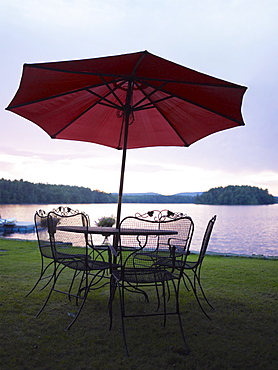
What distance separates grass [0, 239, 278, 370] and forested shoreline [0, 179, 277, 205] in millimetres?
21282

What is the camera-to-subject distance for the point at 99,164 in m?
40.4

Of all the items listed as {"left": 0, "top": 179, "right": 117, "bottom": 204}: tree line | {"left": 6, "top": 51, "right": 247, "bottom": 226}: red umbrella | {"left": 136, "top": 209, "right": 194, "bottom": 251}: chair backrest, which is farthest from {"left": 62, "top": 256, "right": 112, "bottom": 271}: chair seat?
{"left": 0, "top": 179, "right": 117, "bottom": 204}: tree line

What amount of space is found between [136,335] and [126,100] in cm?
237

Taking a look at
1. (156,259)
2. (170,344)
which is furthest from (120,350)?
(156,259)

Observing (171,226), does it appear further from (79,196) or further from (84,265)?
(79,196)

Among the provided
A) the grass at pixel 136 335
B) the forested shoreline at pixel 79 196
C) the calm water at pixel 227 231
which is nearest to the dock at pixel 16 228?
the calm water at pixel 227 231

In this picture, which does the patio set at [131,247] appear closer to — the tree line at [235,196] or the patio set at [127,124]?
the patio set at [127,124]

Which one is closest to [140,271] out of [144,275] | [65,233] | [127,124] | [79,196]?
[144,275]

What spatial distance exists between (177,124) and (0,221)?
23.3 meters

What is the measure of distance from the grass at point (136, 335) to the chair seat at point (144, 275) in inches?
17.6

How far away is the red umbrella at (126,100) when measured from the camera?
9.27ft

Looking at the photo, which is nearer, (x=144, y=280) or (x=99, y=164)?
(x=144, y=280)

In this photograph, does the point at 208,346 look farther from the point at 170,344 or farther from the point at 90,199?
the point at 90,199

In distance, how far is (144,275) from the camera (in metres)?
2.65
